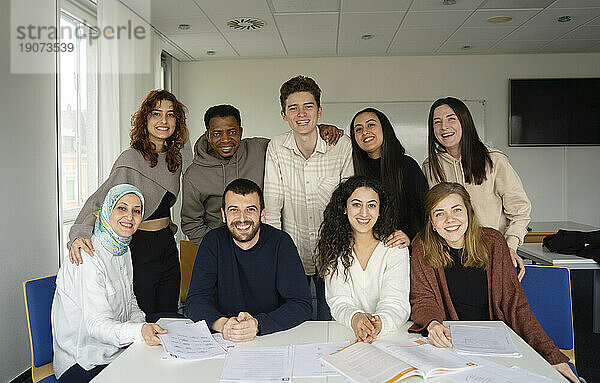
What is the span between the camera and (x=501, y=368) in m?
1.60

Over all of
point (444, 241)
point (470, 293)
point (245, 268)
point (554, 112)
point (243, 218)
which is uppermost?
point (554, 112)

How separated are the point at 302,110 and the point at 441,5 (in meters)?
2.42

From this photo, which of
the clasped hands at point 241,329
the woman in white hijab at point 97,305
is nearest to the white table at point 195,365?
the clasped hands at point 241,329

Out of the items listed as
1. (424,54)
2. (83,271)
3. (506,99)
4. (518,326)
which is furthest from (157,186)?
(506,99)

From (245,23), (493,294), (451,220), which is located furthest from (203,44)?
(493,294)

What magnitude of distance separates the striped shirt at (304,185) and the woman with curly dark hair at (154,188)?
20.7 inches

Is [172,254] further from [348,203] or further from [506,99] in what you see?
[506,99]

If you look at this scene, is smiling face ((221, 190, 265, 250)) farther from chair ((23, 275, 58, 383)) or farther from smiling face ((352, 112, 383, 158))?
chair ((23, 275, 58, 383))

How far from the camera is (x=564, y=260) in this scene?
3605 millimetres

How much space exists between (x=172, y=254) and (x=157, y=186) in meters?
0.36

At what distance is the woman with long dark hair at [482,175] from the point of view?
267cm

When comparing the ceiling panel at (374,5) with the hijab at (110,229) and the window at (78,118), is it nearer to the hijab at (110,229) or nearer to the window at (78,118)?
the window at (78,118)

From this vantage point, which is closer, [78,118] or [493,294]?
[493,294]

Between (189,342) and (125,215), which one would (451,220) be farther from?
(125,215)
